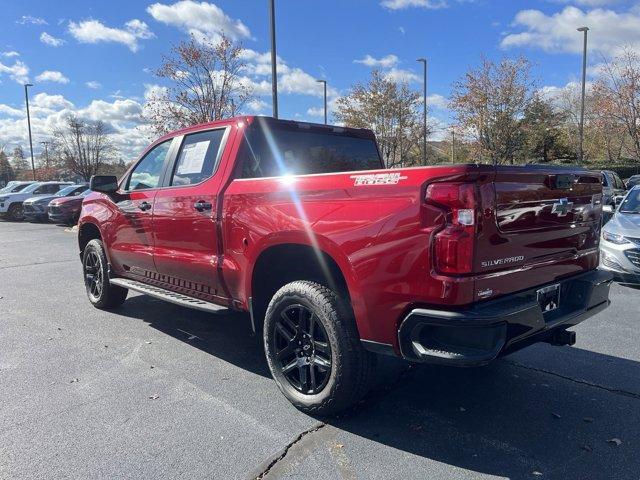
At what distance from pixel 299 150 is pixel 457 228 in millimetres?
2071

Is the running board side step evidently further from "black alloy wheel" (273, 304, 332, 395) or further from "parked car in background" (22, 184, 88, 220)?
"parked car in background" (22, 184, 88, 220)

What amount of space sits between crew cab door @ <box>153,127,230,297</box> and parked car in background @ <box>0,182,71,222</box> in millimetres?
20499

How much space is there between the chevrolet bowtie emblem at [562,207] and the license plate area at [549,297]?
1.46 feet

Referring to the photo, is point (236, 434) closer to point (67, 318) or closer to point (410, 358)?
point (410, 358)

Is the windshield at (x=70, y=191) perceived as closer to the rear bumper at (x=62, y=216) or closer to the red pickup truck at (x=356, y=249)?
the rear bumper at (x=62, y=216)

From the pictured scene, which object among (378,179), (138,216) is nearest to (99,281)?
(138,216)

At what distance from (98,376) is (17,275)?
558cm

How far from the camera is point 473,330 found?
2.48m

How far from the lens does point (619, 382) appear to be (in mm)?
3760

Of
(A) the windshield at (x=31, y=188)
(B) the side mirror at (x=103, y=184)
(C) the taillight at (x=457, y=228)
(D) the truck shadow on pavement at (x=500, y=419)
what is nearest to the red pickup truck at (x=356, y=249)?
(C) the taillight at (x=457, y=228)

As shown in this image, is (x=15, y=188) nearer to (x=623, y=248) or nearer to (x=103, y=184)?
(x=103, y=184)

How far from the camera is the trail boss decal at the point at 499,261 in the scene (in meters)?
2.56

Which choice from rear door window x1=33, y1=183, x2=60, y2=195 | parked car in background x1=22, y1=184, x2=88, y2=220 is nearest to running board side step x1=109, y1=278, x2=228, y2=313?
parked car in background x1=22, y1=184, x2=88, y2=220

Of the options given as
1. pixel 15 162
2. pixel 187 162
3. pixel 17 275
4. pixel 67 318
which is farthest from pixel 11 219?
pixel 15 162
